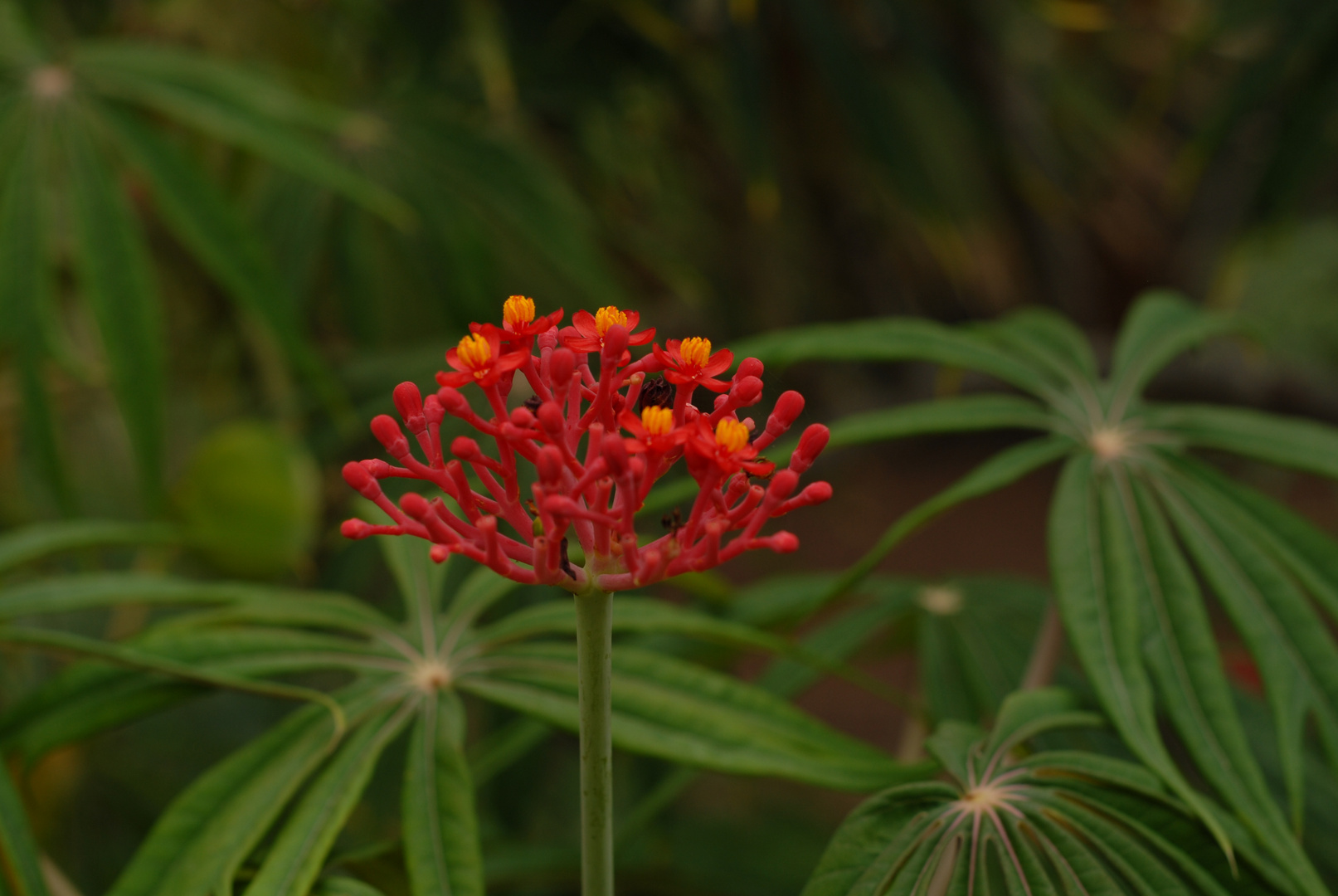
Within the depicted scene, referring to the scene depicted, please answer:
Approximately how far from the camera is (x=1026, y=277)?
2.45 metres

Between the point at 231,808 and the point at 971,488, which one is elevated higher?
the point at 971,488

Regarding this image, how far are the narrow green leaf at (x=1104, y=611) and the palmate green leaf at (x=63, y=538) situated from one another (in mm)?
592

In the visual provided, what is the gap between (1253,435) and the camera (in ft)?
2.11

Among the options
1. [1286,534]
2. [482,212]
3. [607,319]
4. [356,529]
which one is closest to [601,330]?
[607,319]

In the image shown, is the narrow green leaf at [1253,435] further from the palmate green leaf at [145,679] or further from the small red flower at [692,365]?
the palmate green leaf at [145,679]

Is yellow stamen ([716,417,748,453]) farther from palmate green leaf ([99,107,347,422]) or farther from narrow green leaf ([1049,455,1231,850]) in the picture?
palmate green leaf ([99,107,347,422])

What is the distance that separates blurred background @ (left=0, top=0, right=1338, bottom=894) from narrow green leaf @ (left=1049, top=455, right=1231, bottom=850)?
192 mm

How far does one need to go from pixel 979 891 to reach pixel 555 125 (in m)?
1.45

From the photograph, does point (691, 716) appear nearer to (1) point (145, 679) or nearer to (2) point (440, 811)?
(2) point (440, 811)

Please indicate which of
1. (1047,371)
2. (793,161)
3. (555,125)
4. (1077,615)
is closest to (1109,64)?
(793,161)

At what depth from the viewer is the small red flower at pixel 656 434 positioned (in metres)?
0.34

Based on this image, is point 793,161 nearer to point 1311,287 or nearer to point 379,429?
point 379,429

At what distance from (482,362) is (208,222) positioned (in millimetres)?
606

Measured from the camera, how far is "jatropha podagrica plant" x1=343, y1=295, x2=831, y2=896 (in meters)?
0.34
